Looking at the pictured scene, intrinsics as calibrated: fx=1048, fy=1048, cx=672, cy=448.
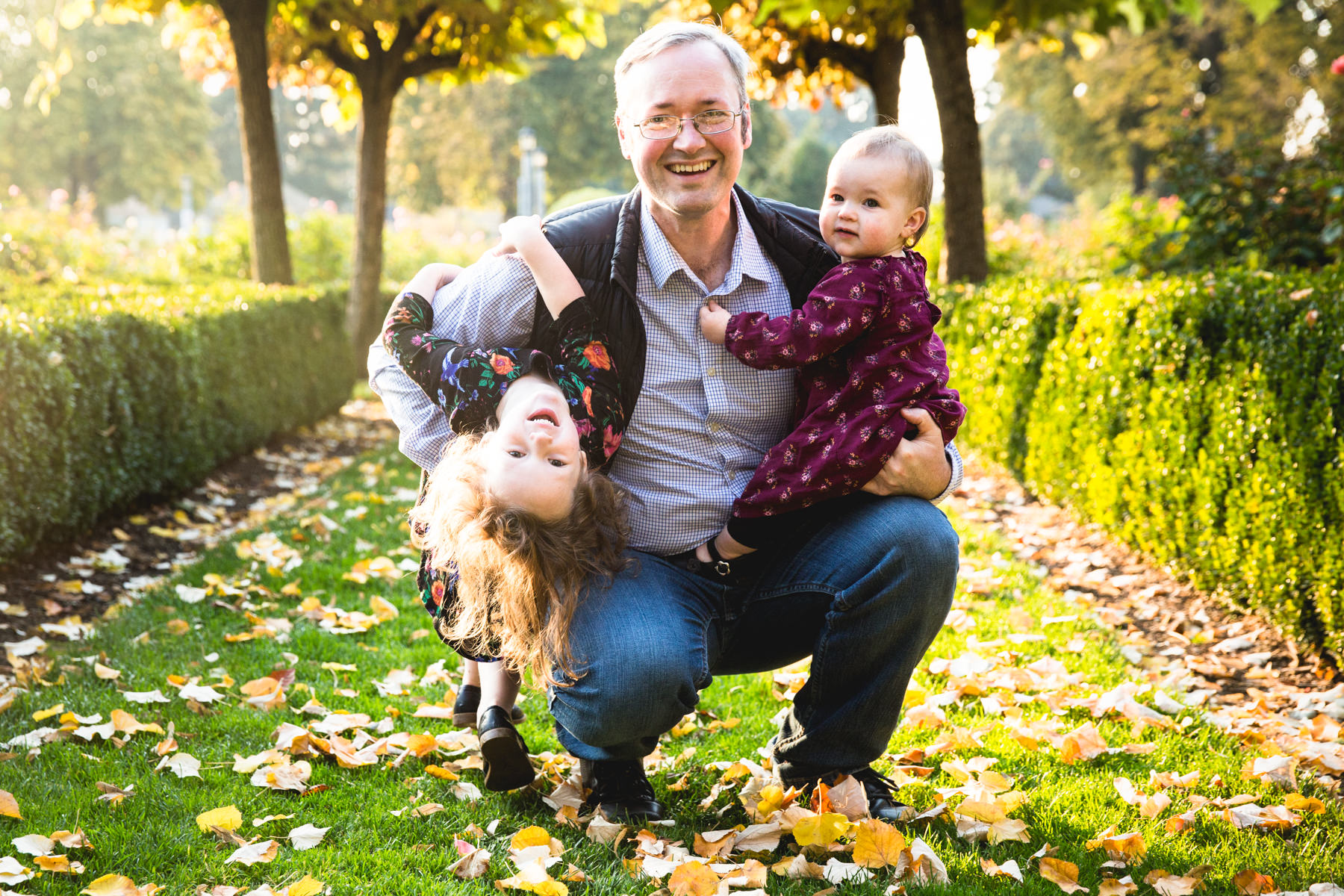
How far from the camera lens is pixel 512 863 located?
7.90 feet

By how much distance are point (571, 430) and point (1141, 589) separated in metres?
3.41

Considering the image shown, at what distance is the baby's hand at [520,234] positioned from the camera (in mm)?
2527

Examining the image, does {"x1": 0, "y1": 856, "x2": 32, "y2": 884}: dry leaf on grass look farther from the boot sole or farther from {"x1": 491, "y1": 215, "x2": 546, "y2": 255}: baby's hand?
{"x1": 491, "y1": 215, "x2": 546, "y2": 255}: baby's hand

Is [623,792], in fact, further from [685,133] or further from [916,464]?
[685,133]

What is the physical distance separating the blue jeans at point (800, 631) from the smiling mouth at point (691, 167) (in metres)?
0.90

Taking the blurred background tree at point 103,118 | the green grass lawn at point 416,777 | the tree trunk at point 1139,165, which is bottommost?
the green grass lawn at point 416,777

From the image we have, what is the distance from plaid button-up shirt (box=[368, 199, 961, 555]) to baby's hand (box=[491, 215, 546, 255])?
62 mm

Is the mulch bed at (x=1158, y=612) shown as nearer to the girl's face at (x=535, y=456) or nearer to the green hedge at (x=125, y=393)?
the girl's face at (x=535, y=456)

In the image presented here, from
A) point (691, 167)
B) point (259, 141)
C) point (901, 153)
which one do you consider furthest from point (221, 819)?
point (259, 141)

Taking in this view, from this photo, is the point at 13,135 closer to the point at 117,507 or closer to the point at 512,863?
the point at 117,507

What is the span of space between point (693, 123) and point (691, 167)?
0.34ft

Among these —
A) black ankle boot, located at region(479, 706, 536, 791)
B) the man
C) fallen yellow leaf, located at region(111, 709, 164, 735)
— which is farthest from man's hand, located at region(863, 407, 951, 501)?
fallen yellow leaf, located at region(111, 709, 164, 735)

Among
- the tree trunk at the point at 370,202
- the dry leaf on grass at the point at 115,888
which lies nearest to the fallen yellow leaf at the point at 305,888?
the dry leaf on grass at the point at 115,888

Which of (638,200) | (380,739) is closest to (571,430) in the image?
(638,200)
